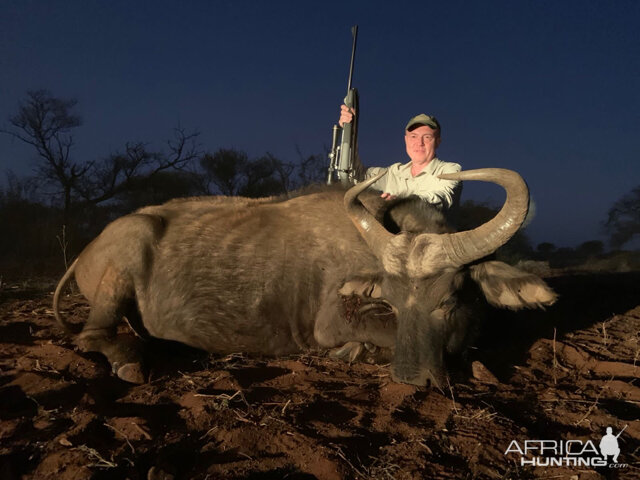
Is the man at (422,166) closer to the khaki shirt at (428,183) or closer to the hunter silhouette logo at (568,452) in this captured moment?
the khaki shirt at (428,183)

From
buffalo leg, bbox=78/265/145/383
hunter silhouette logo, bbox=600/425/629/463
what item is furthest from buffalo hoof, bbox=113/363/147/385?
hunter silhouette logo, bbox=600/425/629/463

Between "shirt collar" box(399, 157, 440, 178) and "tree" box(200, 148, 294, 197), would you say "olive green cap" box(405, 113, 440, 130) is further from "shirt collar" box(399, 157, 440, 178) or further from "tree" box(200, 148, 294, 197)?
"tree" box(200, 148, 294, 197)

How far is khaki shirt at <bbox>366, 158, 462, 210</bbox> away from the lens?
4359mm

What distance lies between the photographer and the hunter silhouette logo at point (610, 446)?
1969 millimetres

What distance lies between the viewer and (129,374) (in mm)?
2979

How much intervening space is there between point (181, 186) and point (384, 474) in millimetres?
18294

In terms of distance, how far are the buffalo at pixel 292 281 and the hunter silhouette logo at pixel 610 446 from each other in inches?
42.0

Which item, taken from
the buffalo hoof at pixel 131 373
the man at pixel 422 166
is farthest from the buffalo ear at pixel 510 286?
the buffalo hoof at pixel 131 373

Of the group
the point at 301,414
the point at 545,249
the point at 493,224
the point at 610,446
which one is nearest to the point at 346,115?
the point at 493,224

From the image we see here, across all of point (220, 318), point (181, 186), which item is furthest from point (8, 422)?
point (181, 186)

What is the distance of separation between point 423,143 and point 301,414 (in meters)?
3.56

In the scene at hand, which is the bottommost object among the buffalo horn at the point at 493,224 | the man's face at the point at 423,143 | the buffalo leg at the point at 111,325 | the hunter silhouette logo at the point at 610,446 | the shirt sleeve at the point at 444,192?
the hunter silhouette logo at the point at 610,446

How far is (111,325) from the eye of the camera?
361cm

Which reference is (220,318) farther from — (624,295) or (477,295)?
(624,295)
